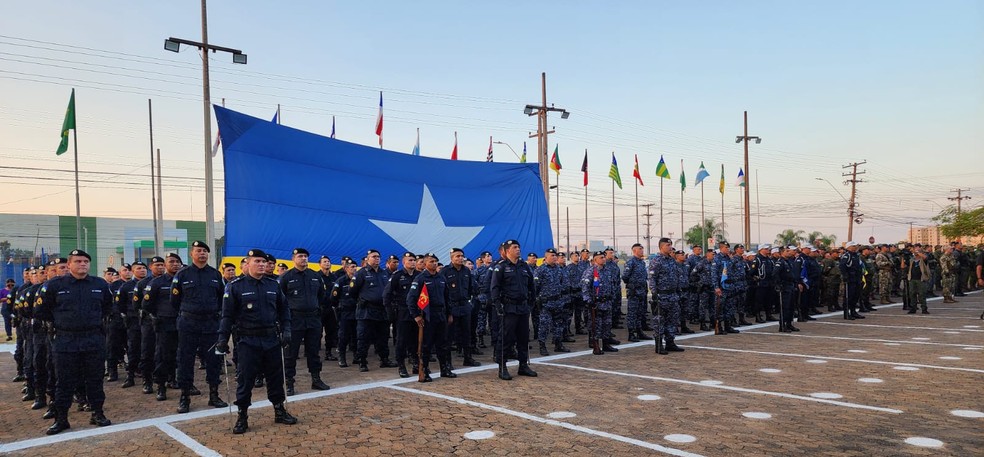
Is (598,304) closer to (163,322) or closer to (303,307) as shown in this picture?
(303,307)

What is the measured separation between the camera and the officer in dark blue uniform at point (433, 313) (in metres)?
8.50

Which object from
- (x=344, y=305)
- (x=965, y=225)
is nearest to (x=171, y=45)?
(x=344, y=305)

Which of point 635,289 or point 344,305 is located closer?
point 344,305

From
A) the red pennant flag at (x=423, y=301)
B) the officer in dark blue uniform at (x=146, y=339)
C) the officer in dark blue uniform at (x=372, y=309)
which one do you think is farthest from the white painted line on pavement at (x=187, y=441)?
the officer in dark blue uniform at (x=372, y=309)

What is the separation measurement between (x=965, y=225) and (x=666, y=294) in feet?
97.3

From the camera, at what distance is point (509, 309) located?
8484mm

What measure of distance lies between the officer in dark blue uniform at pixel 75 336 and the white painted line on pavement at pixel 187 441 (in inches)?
30.3

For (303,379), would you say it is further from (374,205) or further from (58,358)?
(374,205)

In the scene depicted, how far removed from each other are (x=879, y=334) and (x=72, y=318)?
1307cm

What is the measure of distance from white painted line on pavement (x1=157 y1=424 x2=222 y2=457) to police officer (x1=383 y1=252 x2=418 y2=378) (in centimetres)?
323

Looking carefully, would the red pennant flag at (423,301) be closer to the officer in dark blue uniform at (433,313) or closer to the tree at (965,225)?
the officer in dark blue uniform at (433,313)

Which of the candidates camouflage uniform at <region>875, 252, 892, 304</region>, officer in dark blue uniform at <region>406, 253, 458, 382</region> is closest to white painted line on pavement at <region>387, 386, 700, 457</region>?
officer in dark blue uniform at <region>406, 253, 458, 382</region>

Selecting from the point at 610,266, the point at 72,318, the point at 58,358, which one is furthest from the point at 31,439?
the point at 610,266

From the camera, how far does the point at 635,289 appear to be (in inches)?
456
